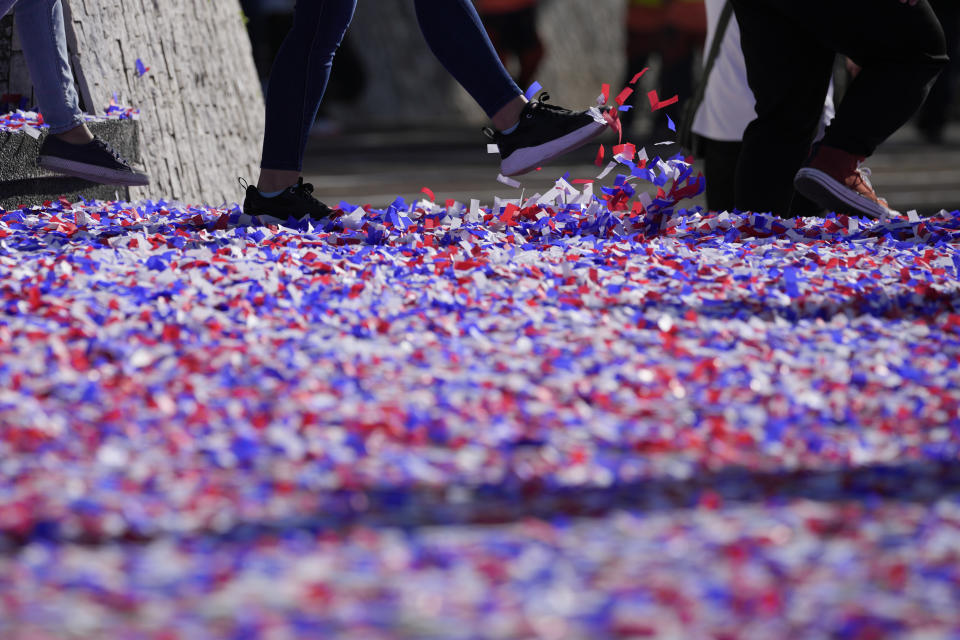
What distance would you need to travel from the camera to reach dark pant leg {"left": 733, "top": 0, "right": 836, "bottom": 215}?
4.35 metres

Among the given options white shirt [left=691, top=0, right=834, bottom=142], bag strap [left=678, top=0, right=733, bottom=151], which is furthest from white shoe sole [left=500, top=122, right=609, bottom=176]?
bag strap [left=678, top=0, right=733, bottom=151]

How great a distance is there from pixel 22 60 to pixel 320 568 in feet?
13.1

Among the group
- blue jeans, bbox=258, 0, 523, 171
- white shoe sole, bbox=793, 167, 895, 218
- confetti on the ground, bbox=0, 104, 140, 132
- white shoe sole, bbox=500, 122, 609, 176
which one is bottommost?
white shoe sole, bbox=793, 167, 895, 218

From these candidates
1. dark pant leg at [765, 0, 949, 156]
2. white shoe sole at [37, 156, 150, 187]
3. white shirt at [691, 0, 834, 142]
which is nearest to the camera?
dark pant leg at [765, 0, 949, 156]

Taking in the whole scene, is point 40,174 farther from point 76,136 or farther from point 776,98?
point 776,98

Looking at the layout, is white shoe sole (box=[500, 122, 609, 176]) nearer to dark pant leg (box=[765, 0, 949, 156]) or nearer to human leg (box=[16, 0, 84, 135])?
dark pant leg (box=[765, 0, 949, 156])

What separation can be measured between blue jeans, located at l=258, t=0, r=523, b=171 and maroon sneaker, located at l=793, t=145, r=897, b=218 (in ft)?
3.35

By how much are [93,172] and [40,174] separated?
1.52 feet

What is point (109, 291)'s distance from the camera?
3.08 metres

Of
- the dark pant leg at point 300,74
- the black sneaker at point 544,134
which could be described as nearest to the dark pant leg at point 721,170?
the black sneaker at point 544,134

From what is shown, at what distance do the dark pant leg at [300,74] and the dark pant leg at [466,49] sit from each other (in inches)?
9.9

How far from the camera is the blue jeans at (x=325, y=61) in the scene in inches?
154

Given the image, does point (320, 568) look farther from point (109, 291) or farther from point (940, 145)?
point (940, 145)

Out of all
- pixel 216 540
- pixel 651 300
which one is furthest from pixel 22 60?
pixel 216 540
